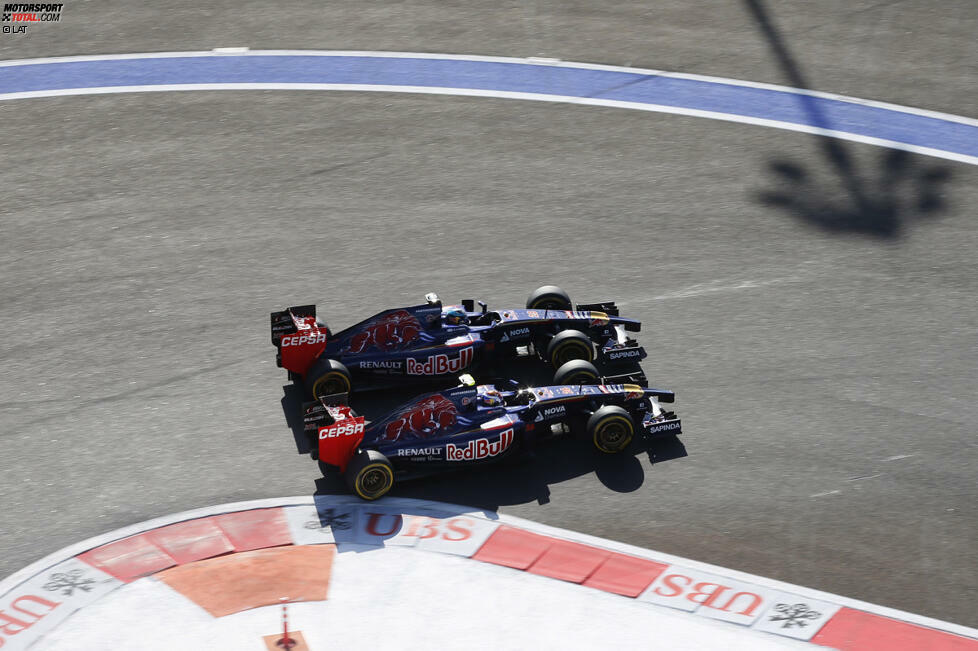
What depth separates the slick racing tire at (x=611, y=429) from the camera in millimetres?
13336

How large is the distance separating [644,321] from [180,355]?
662cm

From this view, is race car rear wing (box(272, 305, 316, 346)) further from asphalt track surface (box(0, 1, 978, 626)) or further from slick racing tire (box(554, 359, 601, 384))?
slick racing tire (box(554, 359, 601, 384))

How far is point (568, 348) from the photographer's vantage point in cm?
1466

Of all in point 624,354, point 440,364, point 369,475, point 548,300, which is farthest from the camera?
point 548,300

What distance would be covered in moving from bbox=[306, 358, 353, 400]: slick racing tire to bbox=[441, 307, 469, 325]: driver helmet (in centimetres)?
153

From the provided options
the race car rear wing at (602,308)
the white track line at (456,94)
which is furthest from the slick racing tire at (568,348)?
the white track line at (456,94)

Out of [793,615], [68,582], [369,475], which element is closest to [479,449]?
[369,475]

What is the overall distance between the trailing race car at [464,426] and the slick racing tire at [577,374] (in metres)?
0.29

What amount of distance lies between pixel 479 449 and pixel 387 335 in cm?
226

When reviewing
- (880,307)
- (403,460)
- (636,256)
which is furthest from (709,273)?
(403,460)

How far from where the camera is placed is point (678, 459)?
13.6m

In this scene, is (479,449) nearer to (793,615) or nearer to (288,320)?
(288,320)

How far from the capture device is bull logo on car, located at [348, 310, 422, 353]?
569 inches

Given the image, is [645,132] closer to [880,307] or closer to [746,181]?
[746,181]
